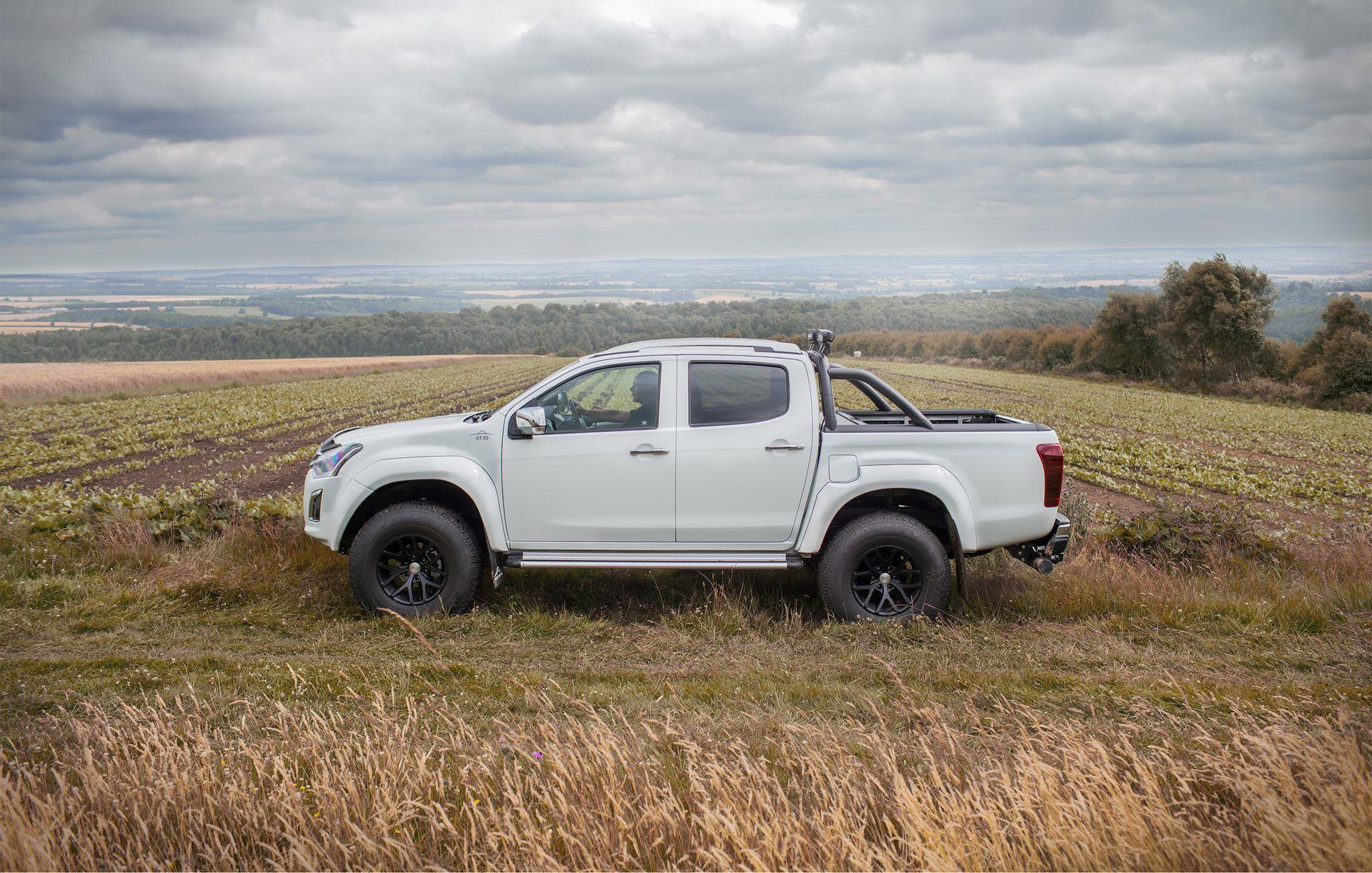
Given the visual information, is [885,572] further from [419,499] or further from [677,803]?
[419,499]

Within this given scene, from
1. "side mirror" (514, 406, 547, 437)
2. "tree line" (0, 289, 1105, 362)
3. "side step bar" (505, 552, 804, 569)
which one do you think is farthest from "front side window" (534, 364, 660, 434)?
"tree line" (0, 289, 1105, 362)

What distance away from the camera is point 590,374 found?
6.55 m

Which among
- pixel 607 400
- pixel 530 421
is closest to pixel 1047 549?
pixel 607 400

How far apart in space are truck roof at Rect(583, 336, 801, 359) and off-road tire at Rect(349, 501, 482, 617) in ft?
5.59

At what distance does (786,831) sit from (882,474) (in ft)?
11.7

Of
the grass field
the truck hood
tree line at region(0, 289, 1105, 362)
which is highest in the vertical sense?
tree line at region(0, 289, 1105, 362)

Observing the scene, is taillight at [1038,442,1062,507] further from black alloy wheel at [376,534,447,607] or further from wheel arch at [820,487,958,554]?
black alloy wheel at [376,534,447,607]

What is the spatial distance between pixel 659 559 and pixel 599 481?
73 cm

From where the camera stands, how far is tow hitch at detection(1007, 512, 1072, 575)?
6473 mm

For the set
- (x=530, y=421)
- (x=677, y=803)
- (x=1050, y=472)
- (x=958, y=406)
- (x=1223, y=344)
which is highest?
(x=1223, y=344)

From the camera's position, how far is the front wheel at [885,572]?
242 inches

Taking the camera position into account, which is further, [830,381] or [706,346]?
[830,381]

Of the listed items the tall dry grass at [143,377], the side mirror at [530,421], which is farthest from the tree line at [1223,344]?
the tall dry grass at [143,377]

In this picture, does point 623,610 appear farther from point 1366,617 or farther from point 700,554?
point 1366,617
